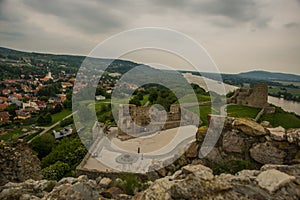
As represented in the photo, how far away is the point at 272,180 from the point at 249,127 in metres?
3.50

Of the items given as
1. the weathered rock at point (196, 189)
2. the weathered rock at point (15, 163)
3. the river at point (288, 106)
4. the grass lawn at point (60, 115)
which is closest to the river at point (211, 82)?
the river at point (288, 106)

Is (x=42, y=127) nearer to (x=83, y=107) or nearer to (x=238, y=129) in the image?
(x=83, y=107)

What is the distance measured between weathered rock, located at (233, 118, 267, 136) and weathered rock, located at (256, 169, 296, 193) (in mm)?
3174

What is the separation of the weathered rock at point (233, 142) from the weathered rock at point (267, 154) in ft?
1.06

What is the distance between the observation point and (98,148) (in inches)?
575

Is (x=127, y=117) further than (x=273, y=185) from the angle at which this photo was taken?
Yes

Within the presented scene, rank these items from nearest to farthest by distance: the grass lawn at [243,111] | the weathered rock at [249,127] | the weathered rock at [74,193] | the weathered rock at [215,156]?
1. the weathered rock at [74,193]
2. the weathered rock at [249,127]
3. the weathered rock at [215,156]
4. the grass lawn at [243,111]

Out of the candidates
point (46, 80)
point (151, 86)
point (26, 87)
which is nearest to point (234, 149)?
point (151, 86)

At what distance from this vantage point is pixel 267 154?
22.7 ft

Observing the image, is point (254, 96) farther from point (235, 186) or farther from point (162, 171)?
point (235, 186)

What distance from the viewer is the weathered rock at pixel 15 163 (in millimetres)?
7113

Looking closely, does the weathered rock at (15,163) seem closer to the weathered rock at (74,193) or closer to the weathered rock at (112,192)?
the weathered rock at (74,193)

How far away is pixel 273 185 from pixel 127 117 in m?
15.4

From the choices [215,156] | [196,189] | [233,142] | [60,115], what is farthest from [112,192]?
[60,115]
